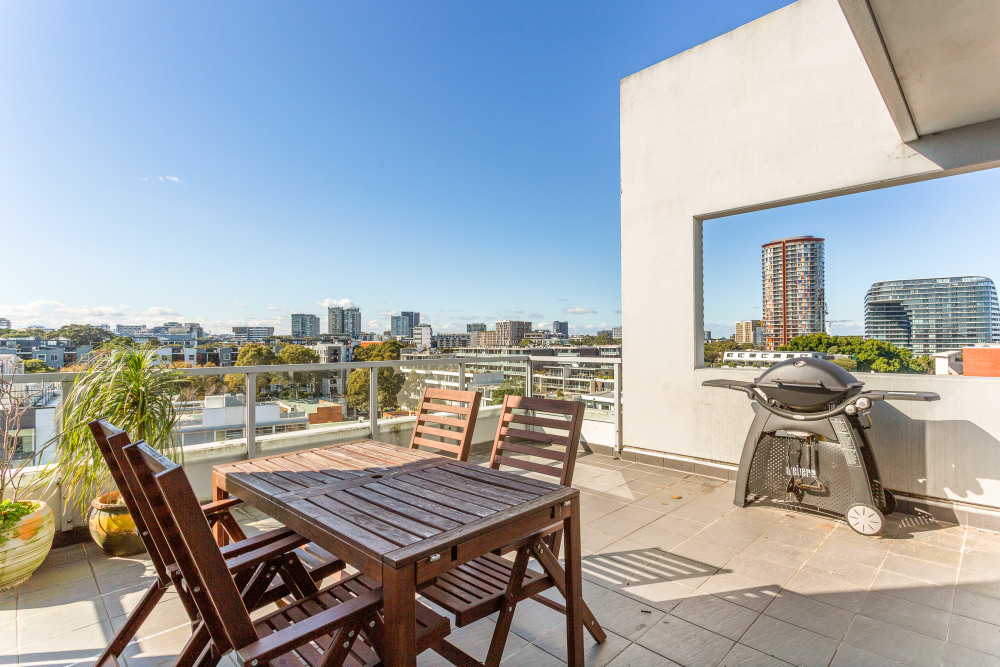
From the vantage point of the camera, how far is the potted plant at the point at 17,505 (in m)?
2.55

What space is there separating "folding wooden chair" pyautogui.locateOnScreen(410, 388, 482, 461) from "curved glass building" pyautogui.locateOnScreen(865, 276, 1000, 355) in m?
3.64

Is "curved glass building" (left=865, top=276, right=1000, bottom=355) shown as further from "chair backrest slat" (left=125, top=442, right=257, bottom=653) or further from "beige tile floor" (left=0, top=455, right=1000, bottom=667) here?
"chair backrest slat" (left=125, top=442, right=257, bottom=653)

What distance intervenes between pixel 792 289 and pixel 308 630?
487cm

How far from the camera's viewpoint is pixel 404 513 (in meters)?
1.61

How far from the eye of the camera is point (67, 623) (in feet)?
7.42

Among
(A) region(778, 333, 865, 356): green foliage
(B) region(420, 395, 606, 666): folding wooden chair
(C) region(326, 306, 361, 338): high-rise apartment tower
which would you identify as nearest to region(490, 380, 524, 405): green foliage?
(A) region(778, 333, 865, 356): green foliage

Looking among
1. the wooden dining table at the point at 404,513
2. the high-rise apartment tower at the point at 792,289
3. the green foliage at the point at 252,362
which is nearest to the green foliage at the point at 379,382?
the green foliage at the point at 252,362

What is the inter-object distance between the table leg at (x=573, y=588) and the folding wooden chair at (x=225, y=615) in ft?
1.79

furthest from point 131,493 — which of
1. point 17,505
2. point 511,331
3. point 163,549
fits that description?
point 511,331

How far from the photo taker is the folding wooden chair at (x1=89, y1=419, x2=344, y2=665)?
145 centimetres

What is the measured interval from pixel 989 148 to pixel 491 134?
10.7 m

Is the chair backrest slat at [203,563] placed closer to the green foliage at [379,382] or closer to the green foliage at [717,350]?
the green foliage at [379,382]

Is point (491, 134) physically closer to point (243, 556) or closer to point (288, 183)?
point (288, 183)

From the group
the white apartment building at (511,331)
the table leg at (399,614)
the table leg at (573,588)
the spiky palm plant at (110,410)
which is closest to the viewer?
the table leg at (399,614)
